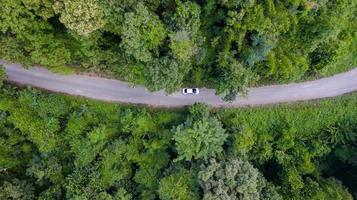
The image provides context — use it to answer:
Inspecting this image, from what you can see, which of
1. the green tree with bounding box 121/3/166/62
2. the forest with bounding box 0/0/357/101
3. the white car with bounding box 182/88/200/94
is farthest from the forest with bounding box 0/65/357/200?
the green tree with bounding box 121/3/166/62

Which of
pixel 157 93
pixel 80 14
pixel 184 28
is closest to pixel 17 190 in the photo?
pixel 157 93

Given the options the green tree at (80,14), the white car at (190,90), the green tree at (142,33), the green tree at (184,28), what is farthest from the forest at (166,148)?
the green tree at (80,14)

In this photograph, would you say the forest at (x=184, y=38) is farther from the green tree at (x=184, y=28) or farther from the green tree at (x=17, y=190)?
the green tree at (x=17, y=190)

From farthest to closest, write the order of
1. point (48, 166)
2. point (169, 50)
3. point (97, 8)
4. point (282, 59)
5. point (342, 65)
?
point (342, 65) → point (48, 166) → point (282, 59) → point (169, 50) → point (97, 8)

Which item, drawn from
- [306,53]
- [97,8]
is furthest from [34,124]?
[306,53]

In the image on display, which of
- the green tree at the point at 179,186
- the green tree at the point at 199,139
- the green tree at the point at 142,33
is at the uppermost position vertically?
the green tree at the point at 142,33

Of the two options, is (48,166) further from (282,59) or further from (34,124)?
(282,59)
